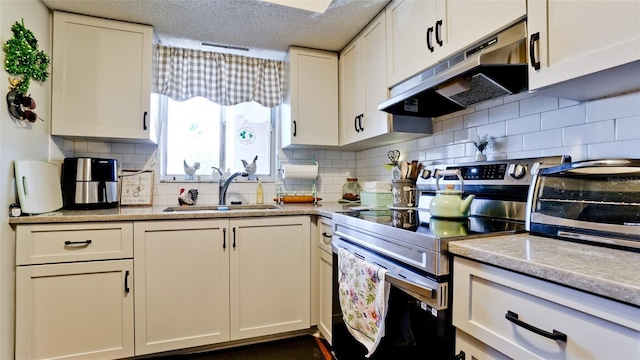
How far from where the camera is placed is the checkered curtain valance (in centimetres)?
236

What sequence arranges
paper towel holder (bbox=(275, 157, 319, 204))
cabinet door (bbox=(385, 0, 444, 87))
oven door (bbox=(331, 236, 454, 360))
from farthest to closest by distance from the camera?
1. paper towel holder (bbox=(275, 157, 319, 204))
2. cabinet door (bbox=(385, 0, 444, 87))
3. oven door (bbox=(331, 236, 454, 360))

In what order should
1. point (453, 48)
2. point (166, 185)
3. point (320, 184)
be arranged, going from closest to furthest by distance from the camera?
point (453, 48), point (166, 185), point (320, 184)

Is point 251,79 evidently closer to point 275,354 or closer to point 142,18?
point 142,18

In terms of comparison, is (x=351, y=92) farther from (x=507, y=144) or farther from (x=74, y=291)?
(x=74, y=291)

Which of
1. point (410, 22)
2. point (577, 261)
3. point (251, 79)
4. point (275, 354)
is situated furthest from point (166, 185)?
point (577, 261)

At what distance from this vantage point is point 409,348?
3.51ft

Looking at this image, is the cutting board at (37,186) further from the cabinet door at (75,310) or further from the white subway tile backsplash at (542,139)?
the white subway tile backsplash at (542,139)

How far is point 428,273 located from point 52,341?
1927 mm

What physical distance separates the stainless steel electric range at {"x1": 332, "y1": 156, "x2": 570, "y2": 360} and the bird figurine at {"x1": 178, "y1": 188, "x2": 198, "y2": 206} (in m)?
1.25

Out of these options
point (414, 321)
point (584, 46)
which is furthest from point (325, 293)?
point (584, 46)

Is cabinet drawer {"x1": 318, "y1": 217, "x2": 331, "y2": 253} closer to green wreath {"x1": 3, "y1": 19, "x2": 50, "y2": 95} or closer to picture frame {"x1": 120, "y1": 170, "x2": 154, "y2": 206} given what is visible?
picture frame {"x1": 120, "y1": 170, "x2": 154, "y2": 206}

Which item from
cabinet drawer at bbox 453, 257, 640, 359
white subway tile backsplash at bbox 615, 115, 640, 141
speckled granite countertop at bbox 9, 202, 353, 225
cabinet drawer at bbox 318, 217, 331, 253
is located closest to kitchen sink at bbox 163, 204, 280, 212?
speckled granite countertop at bbox 9, 202, 353, 225

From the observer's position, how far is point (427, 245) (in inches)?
38.7

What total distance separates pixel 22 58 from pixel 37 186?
26.5 inches
